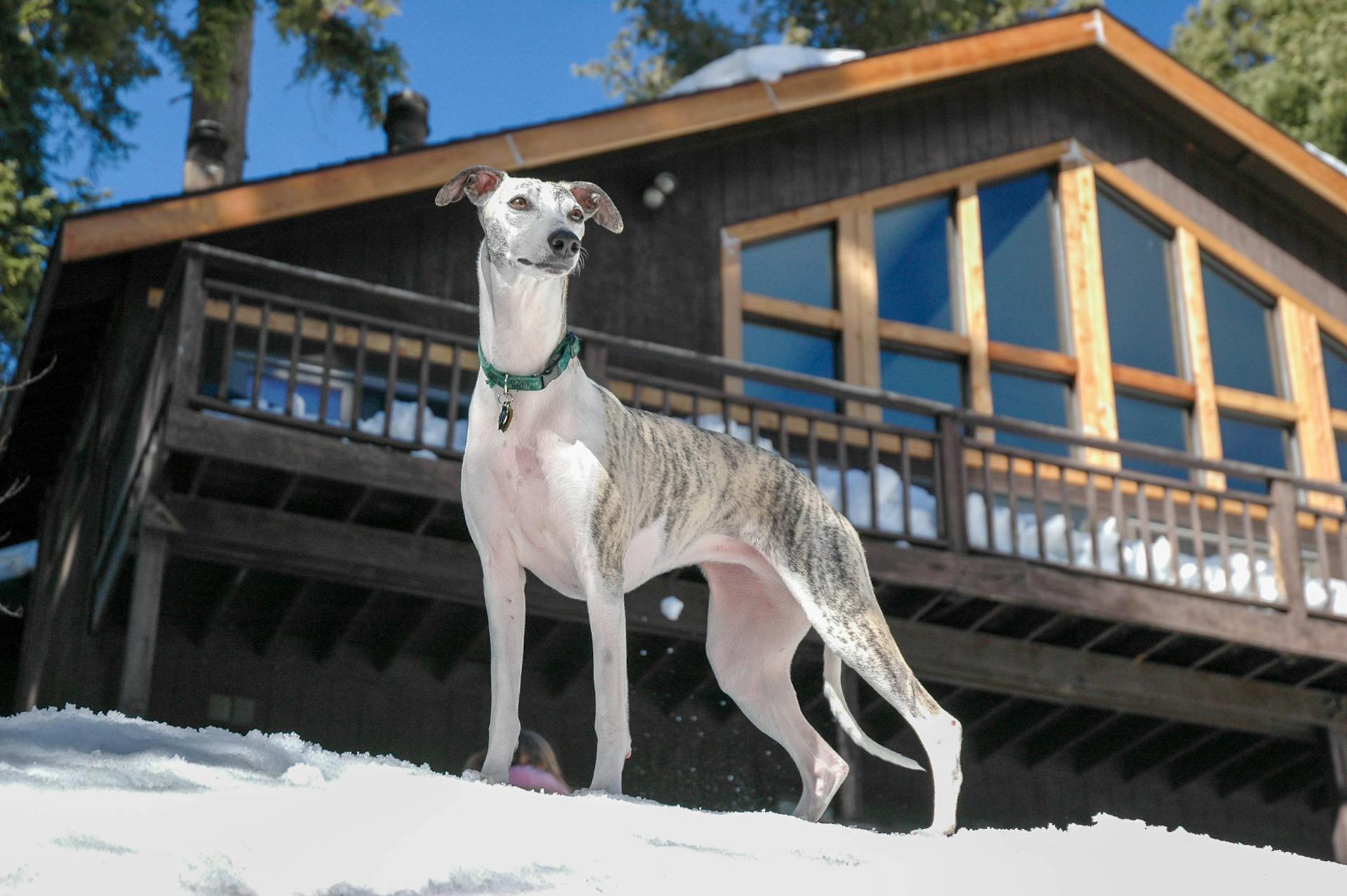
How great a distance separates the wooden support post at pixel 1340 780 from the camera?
12086 millimetres

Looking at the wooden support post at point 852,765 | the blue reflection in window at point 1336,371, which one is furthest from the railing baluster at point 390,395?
the blue reflection in window at point 1336,371

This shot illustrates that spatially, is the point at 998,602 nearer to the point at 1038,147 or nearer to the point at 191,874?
the point at 1038,147

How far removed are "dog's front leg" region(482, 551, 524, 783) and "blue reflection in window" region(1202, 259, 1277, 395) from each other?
11.4 m

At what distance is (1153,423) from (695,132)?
4892 mm

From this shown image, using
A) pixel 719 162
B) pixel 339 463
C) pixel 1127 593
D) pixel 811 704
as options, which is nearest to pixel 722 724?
pixel 811 704

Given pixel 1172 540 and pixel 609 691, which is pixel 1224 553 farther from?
pixel 609 691

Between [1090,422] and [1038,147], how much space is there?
2.82 meters

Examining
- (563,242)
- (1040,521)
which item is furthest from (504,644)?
(1040,521)

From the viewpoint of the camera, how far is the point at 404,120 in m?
14.5

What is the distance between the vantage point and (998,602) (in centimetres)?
1103

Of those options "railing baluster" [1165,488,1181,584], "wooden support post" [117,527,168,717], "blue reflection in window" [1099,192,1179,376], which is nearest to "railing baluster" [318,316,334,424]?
"wooden support post" [117,527,168,717]

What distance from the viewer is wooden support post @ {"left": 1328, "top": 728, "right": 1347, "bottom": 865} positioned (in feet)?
39.7

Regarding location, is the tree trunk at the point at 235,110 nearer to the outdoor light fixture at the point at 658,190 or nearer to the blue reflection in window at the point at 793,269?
the outdoor light fixture at the point at 658,190

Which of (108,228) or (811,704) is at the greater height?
(108,228)
